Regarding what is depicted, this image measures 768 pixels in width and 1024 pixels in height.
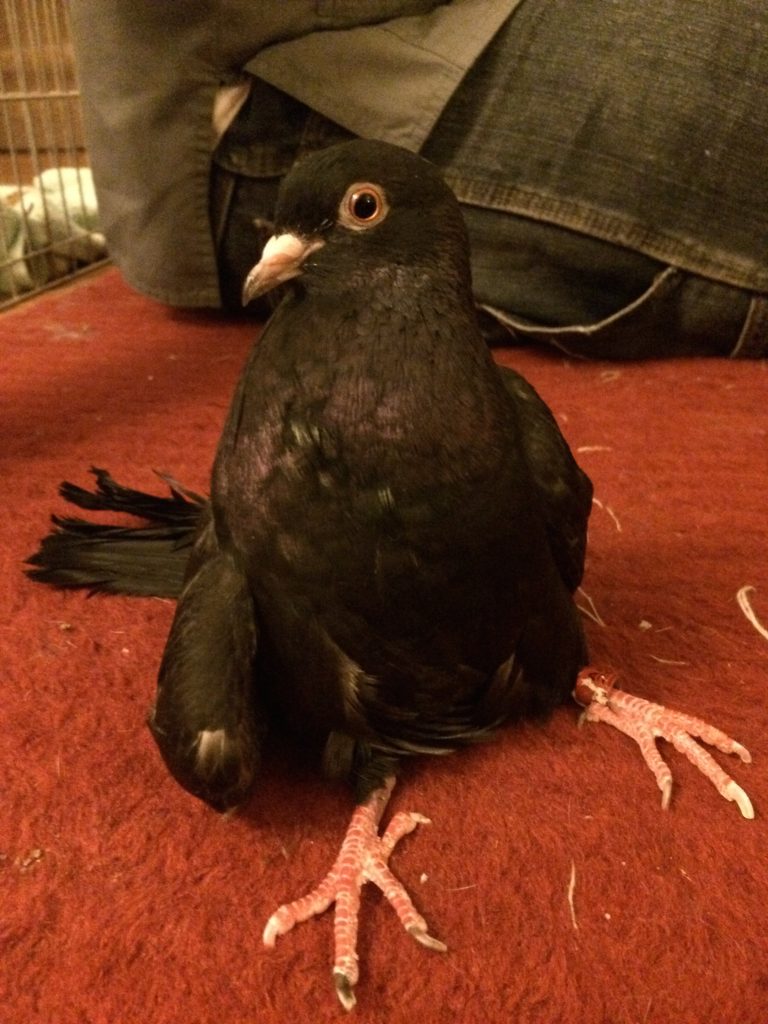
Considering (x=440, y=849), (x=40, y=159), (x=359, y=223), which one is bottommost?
(x=440, y=849)

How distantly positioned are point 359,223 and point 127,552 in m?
0.71

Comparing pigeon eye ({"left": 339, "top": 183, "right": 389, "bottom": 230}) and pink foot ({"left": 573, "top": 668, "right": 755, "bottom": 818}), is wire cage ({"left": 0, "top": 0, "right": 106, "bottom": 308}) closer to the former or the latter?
pigeon eye ({"left": 339, "top": 183, "right": 389, "bottom": 230})

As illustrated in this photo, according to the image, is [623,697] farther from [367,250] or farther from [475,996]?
[367,250]

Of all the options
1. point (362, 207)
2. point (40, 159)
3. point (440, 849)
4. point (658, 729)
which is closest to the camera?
point (362, 207)

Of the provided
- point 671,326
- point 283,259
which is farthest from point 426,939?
Result: point 671,326

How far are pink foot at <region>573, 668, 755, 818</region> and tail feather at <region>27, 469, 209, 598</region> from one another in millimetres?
572

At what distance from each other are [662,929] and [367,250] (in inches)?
26.8

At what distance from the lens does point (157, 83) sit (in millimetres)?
2039

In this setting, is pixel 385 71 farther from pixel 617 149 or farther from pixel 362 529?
pixel 362 529

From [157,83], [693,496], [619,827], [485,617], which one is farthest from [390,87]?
[619,827]

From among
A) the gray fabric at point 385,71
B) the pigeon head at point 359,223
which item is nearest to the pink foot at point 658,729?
the pigeon head at point 359,223

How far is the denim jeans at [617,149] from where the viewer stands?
1.96 metres

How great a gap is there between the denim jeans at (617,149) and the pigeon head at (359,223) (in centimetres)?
126

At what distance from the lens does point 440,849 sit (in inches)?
38.3
